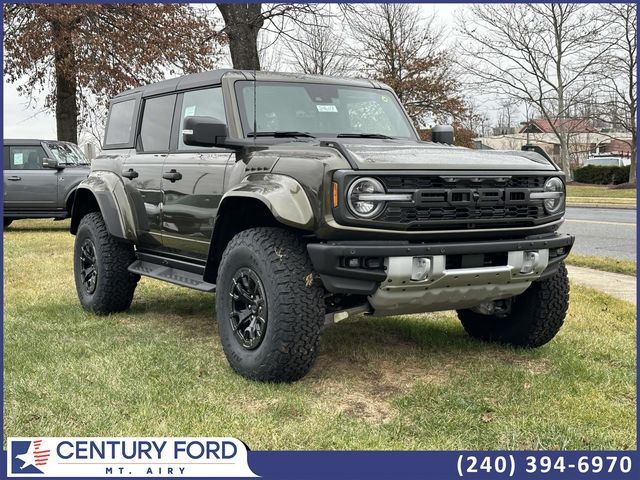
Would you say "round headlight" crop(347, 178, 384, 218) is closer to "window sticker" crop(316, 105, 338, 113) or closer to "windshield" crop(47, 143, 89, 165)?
"window sticker" crop(316, 105, 338, 113)

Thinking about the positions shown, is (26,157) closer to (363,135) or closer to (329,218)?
(363,135)

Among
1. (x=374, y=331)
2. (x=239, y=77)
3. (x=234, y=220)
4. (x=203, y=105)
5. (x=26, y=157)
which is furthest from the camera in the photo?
(x=26, y=157)

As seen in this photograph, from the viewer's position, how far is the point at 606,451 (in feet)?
11.0

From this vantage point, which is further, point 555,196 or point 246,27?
point 246,27

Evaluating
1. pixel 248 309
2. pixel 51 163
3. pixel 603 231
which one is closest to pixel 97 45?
pixel 51 163

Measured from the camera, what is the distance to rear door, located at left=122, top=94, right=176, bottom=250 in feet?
18.7

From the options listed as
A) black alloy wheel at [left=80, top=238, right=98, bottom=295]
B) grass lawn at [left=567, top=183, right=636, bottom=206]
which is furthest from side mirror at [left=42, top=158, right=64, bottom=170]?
grass lawn at [left=567, top=183, right=636, bottom=206]

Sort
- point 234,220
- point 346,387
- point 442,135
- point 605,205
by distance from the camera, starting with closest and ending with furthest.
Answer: point 346,387
point 234,220
point 442,135
point 605,205

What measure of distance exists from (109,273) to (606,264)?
6359mm

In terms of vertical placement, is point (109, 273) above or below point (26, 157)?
below

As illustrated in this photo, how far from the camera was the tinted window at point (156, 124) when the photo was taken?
5.81 m

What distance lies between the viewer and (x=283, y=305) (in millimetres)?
3984

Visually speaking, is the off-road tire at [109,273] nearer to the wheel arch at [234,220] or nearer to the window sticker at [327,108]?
the wheel arch at [234,220]

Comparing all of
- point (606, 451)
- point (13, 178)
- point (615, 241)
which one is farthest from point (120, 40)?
point (606, 451)
